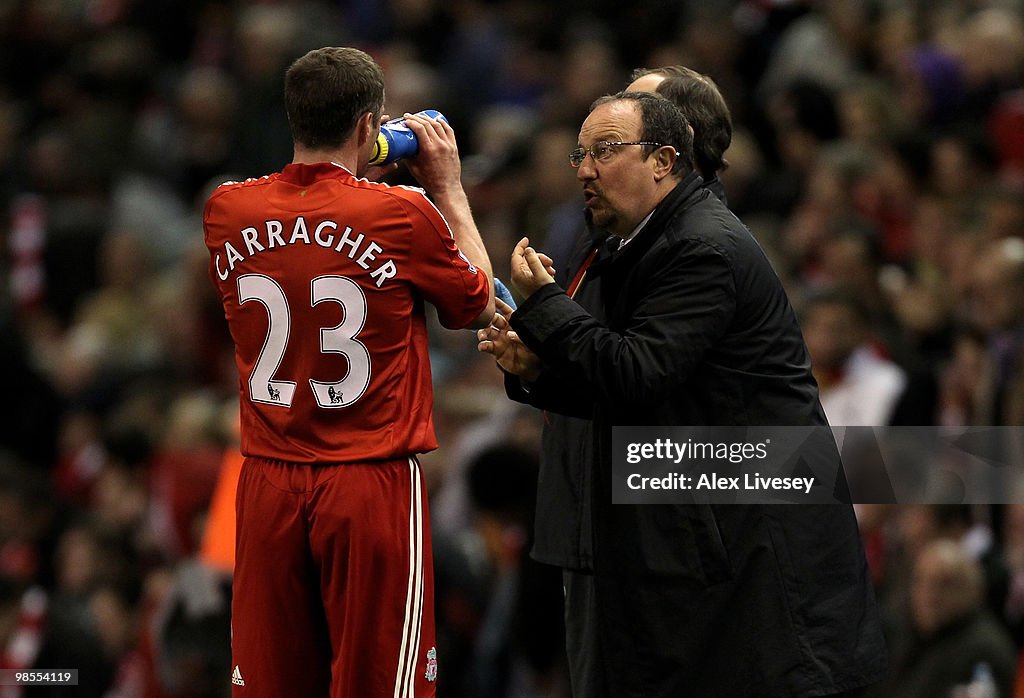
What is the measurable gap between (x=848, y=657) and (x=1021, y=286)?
10.1 feet

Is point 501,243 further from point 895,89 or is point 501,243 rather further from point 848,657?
point 848,657

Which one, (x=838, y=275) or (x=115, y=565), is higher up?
(x=838, y=275)

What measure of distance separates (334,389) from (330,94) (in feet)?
2.30

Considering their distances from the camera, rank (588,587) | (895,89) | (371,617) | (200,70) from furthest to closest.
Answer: (200,70) → (895,89) → (588,587) → (371,617)

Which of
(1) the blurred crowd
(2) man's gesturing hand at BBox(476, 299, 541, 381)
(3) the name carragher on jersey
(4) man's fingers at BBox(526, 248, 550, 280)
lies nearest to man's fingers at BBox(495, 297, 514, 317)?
(2) man's gesturing hand at BBox(476, 299, 541, 381)

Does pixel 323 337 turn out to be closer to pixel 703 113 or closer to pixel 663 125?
pixel 663 125

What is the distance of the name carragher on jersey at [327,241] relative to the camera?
13.7ft

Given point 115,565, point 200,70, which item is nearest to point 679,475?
point 115,565

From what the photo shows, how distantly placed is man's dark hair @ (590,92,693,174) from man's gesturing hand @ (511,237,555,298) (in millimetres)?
399

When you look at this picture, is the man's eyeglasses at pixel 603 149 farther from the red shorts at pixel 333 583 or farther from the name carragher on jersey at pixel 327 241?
the red shorts at pixel 333 583

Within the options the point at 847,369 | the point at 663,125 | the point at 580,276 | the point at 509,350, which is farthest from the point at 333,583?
the point at 847,369

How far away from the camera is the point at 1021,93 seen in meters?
8.83

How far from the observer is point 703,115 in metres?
4.90

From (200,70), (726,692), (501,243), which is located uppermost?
(200,70)
